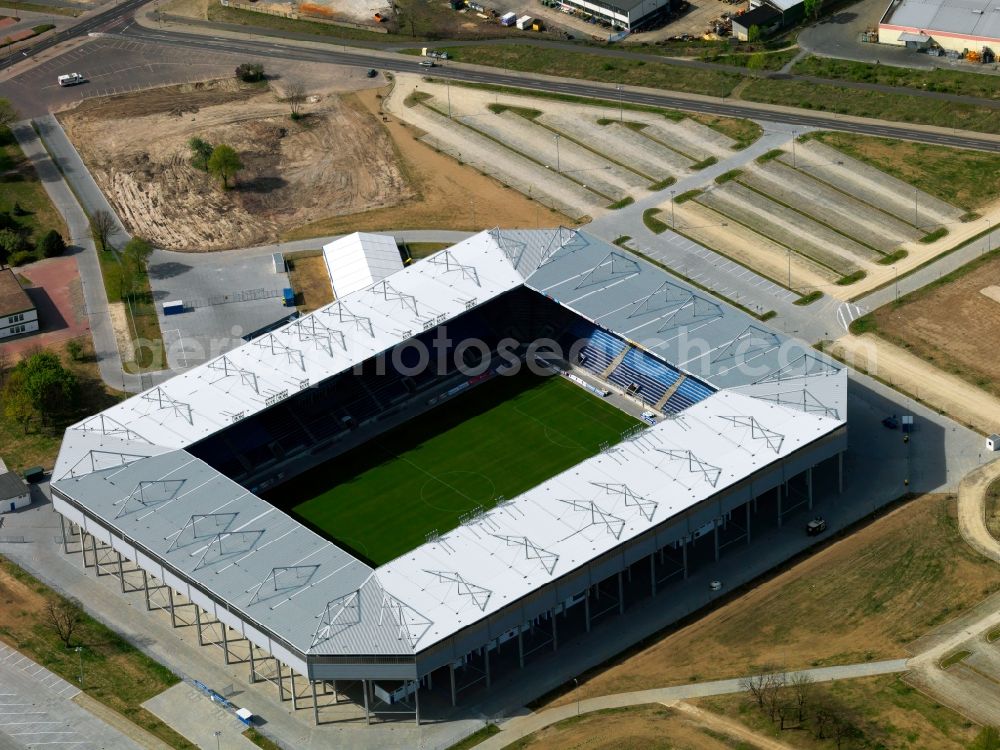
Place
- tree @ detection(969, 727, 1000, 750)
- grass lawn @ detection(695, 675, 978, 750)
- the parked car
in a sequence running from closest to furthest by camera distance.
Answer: tree @ detection(969, 727, 1000, 750) → grass lawn @ detection(695, 675, 978, 750) → the parked car

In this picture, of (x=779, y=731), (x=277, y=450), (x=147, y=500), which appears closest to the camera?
(x=779, y=731)

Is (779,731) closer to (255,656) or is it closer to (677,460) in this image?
(677,460)

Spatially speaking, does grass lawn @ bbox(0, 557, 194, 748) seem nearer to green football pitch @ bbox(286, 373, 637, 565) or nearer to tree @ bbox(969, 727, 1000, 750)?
green football pitch @ bbox(286, 373, 637, 565)

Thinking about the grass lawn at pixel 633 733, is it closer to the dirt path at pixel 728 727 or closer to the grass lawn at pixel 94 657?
the dirt path at pixel 728 727

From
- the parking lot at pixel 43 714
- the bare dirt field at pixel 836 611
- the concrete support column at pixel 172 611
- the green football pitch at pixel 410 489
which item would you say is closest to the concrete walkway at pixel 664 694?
the bare dirt field at pixel 836 611

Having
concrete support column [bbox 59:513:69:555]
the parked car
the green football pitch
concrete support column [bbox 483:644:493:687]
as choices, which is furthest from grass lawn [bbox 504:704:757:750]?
concrete support column [bbox 59:513:69:555]

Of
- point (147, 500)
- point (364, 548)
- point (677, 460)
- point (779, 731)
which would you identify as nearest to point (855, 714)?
point (779, 731)

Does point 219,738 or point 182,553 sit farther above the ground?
point 182,553
